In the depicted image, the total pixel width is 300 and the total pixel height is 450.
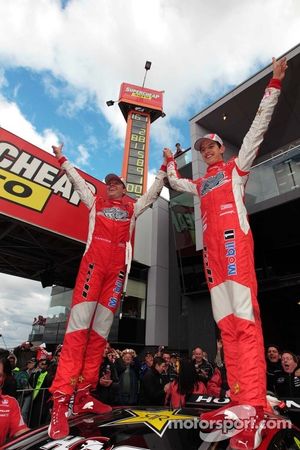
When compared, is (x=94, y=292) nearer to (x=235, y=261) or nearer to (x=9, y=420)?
(x=9, y=420)

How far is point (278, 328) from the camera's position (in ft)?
31.5

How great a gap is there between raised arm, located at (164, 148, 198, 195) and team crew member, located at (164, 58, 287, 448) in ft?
0.08

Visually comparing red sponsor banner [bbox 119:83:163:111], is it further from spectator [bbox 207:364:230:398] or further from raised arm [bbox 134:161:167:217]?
spectator [bbox 207:364:230:398]

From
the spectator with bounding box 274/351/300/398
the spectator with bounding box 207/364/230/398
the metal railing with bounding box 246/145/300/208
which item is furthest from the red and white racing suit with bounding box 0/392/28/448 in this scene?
the metal railing with bounding box 246/145/300/208

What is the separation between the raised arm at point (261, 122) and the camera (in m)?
2.86

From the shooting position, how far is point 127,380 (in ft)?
17.5

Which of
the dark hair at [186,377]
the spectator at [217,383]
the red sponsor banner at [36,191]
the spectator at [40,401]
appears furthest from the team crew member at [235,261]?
the red sponsor banner at [36,191]

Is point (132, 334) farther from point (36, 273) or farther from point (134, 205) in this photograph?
point (134, 205)

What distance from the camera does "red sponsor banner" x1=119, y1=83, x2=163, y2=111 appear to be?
23.4m

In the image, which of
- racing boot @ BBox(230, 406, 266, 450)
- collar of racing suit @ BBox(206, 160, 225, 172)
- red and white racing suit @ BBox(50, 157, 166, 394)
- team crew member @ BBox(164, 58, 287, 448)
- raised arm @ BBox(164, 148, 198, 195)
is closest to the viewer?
racing boot @ BBox(230, 406, 266, 450)

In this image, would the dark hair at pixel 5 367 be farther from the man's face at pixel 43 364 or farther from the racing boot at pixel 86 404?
the man's face at pixel 43 364

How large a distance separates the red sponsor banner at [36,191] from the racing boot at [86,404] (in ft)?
17.7

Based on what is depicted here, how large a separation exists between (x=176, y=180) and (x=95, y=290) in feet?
4.69
